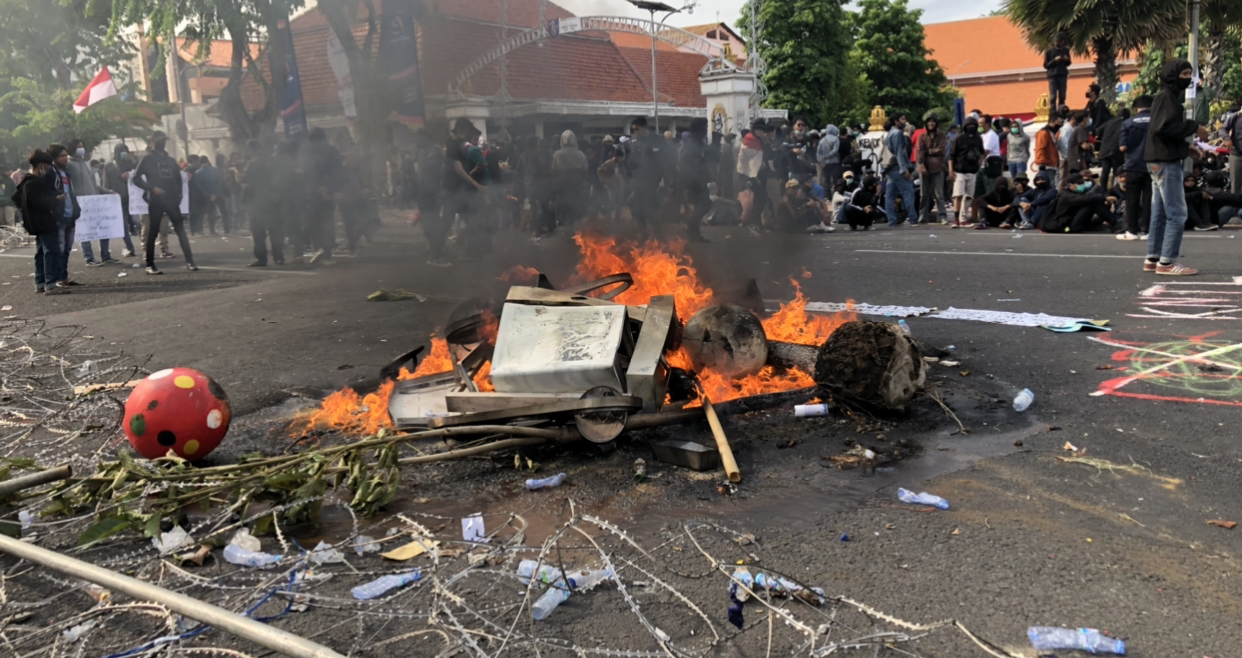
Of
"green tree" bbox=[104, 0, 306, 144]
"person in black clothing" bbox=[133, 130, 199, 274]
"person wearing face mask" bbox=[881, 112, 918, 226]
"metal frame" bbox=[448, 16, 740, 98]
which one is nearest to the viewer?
"metal frame" bbox=[448, 16, 740, 98]

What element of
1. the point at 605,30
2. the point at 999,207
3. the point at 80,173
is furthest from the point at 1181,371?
the point at 80,173

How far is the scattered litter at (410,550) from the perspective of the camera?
324 centimetres

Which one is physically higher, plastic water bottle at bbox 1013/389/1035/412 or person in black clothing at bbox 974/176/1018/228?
person in black clothing at bbox 974/176/1018/228

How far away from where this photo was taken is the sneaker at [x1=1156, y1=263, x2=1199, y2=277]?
792 cm

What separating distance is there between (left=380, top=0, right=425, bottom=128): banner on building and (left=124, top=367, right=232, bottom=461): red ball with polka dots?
5.19 metres

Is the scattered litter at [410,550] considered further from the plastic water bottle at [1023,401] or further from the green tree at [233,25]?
the green tree at [233,25]

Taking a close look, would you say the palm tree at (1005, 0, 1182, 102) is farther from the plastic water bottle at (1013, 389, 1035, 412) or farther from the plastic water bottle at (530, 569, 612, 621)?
the plastic water bottle at (530, 569, 612, 621)

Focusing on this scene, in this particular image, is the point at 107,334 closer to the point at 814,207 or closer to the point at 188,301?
the point at 188,301

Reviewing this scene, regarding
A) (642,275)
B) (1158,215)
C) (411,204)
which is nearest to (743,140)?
(411,204)

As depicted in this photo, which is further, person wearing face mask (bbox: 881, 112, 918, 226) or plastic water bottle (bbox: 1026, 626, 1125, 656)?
person wearing face mask (bbox: 881, 112, 918, 226)

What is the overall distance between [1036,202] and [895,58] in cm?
3101

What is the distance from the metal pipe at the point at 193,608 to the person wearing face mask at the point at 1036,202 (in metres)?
12.7

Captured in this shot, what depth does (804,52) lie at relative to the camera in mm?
37125

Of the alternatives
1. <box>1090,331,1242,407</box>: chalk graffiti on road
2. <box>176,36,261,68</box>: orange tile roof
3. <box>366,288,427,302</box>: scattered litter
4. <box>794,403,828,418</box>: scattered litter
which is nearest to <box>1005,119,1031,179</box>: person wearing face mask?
<box>1090,331,1242,407</box>: chalk graffiti on road
